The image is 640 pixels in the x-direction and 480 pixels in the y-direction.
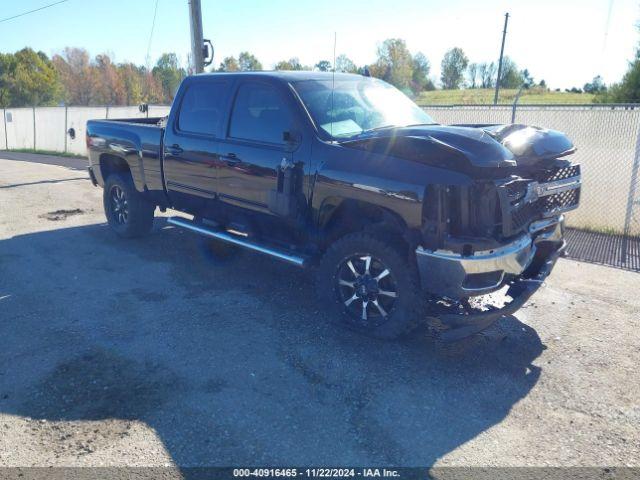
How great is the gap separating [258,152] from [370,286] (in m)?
1.63

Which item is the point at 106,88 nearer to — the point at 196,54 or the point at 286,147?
the point at 196,54

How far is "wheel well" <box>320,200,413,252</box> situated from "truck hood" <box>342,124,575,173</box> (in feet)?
1.51

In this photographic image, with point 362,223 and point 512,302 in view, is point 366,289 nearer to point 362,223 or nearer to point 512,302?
point 362,223

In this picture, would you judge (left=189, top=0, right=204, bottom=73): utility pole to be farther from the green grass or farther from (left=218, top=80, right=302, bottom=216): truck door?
the green grass

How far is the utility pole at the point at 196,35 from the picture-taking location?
12.0 metres

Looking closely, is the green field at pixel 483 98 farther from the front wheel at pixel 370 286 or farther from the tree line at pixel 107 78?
the front wheel at pixel 370 286

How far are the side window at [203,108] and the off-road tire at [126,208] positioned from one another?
153 centimetres

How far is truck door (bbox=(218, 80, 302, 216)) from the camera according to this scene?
15.6 ft

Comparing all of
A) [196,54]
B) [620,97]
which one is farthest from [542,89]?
[196,54]

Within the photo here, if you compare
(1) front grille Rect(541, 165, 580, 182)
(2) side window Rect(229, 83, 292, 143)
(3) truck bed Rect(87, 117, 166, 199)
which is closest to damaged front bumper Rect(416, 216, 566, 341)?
(1) front grille Rect(541, 165, 580, 182)

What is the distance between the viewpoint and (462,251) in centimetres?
373

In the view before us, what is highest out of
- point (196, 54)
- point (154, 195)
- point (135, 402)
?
point (196, 54)

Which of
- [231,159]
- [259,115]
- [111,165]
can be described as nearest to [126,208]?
[111,165]

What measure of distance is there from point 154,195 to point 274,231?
2123 millimetres
